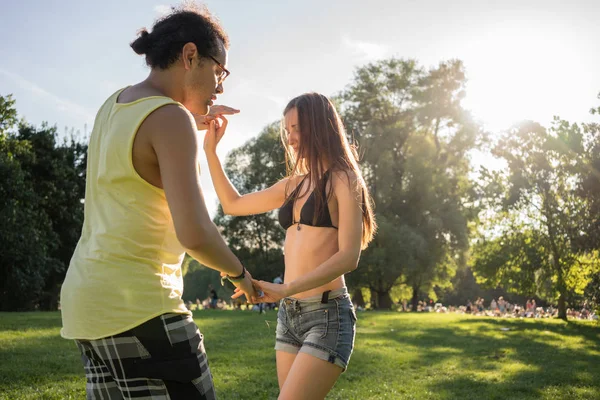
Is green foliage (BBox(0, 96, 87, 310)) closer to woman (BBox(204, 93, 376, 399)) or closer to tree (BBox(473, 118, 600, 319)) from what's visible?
tree (BBox(473, 118, 600, 319))

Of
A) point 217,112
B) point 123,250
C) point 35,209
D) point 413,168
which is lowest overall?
point 123,250

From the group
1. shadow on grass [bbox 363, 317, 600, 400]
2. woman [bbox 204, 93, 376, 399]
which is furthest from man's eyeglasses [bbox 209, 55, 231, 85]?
shadow on grass [bbox 363, 317, 600, 400]

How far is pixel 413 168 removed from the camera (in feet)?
149

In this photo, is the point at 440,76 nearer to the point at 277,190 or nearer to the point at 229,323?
the point at 229,323

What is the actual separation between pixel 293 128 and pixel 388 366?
9998mm

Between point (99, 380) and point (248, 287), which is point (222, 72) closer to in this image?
point (248, 287)

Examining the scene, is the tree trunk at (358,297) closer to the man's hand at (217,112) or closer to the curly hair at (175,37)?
the man's hand at (217,112)

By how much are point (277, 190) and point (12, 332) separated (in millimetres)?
14825

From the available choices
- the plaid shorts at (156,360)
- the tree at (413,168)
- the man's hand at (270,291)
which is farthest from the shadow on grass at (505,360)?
the tree at (413,168)

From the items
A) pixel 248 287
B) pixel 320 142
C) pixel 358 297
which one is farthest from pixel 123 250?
pixel 358 297

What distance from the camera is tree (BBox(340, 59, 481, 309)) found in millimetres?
43594

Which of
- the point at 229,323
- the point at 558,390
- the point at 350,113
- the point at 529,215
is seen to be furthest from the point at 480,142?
the point at 558,390

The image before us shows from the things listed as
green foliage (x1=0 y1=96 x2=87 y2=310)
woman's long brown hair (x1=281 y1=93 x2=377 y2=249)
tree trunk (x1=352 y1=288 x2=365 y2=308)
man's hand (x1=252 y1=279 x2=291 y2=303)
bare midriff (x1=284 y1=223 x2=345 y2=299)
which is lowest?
tree trunk (x1=352 y1=288 x2=365 y2=308)

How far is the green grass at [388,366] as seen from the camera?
9.86 m
